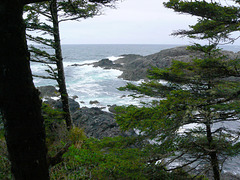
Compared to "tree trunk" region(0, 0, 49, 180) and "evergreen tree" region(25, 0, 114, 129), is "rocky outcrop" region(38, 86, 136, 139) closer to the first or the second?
"evergreen tree" region(25, 0, 114, 129)

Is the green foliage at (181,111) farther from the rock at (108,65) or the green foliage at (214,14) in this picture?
the rock at (108,65)

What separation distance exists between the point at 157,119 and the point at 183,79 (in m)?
2.01

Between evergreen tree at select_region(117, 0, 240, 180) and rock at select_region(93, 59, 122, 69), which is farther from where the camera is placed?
rock at select_region(93, 59, 122, 69)

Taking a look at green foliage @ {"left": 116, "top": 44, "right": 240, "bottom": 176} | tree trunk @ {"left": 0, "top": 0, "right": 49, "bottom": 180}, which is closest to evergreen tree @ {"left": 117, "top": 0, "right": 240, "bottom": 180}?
green foliage @ {"left": 116, "top": 44, "right": 240, "bottom": 176}

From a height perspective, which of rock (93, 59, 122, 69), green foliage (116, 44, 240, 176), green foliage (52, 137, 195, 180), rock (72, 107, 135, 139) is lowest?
rock (72, 107, 135, 139)

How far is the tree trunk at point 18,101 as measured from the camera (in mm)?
1513

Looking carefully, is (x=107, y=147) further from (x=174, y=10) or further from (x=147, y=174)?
(x=174, y=10)

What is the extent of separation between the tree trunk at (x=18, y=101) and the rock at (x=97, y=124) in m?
10.3

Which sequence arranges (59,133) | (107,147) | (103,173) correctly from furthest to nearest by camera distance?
(59,133), (107,147), (103,173)

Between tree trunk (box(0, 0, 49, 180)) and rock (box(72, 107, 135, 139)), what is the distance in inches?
404

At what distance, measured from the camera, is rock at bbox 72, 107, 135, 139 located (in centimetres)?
1270

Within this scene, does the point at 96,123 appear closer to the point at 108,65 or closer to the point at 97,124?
the point at 97,124

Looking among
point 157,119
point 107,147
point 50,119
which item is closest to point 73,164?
point 107,147

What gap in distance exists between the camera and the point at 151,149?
4004 millimetres
